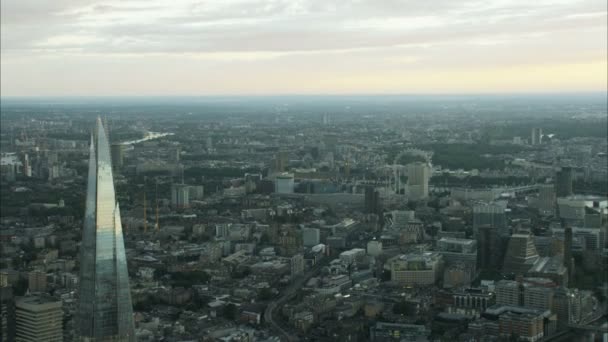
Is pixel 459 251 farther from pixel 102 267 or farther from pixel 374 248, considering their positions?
pixel 102 267

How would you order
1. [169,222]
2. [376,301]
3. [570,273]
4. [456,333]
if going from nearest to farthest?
[456,333] < [376,301] < [570,273] < [169,222]

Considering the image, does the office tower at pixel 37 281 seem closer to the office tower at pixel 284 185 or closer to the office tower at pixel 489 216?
the office tower at pixel 489 216

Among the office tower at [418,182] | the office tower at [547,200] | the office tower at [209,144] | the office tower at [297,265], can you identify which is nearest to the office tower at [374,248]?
the office tower at [297,265]

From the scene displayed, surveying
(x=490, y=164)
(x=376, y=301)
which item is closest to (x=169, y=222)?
(x=376, y=301)

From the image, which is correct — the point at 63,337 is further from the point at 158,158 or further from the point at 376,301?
the point at 158,158

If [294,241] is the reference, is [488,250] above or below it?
above

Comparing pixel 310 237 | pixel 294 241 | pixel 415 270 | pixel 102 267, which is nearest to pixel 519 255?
pixel 415 270
